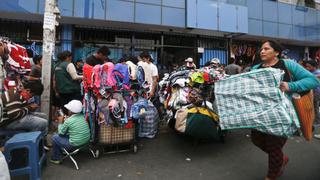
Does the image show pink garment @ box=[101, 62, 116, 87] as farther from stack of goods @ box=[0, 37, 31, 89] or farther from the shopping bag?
the shopping bag

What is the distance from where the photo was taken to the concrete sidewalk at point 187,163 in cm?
373

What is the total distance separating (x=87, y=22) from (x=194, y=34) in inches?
205

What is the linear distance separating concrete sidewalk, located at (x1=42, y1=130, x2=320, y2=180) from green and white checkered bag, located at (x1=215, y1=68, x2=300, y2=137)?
1158 millimetres

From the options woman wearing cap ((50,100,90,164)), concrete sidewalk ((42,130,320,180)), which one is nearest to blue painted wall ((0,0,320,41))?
woman wearing cap ((50,100,90,164))

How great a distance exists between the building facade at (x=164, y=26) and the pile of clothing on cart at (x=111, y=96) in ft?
20.6

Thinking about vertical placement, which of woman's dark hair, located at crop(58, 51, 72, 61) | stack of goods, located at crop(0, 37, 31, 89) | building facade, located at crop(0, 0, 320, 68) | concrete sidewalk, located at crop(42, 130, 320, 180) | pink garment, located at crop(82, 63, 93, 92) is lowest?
concrete sidewalk, located at crop(42, 130, 320, 180)

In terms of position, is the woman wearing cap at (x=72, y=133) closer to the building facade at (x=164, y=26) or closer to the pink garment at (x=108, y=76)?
the pink garment at (x=108, y=76)

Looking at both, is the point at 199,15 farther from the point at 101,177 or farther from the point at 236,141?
the point at 101,177

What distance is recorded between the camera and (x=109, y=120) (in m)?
4.08

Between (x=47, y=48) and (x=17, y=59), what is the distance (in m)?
0.66

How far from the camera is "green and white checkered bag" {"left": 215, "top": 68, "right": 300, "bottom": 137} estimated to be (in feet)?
9.20

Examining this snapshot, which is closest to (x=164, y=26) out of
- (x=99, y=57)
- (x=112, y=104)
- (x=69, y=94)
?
(x=99, y=57)

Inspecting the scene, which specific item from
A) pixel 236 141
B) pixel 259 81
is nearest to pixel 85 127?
pixel 259 81

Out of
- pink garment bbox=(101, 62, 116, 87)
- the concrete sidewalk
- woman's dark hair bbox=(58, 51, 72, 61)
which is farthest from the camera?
woman's dark hair bbox=(58, 51, 72, 61)
